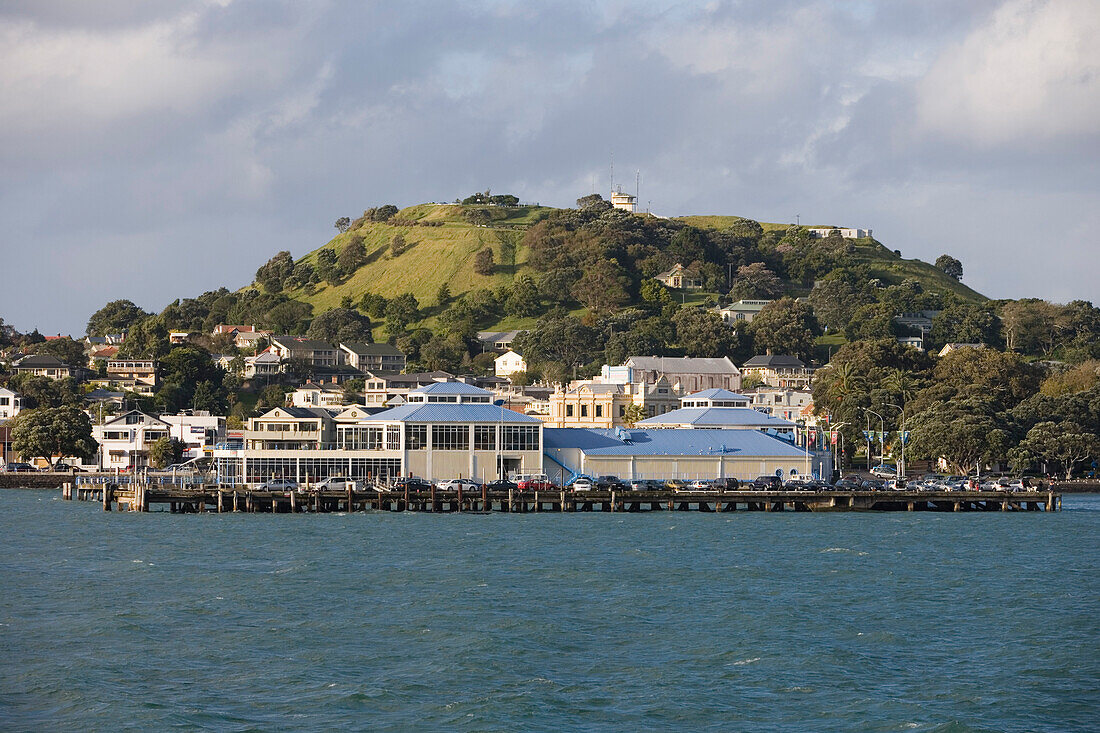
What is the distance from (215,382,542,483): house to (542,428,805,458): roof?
331 centimetres

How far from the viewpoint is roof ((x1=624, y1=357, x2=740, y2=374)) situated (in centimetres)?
18250

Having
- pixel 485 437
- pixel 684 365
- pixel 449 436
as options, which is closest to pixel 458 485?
pixel 449 436

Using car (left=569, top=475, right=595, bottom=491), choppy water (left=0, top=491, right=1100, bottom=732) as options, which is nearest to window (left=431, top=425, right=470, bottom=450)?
car (left=569, top=475, right=595, bottom=491)

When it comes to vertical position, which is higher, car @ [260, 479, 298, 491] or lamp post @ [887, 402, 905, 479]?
lamp post @ [887, 402, 905, 479]

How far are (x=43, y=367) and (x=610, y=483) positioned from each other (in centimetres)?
10522

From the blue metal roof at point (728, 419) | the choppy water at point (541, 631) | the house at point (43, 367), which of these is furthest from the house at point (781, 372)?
the choppy water at point (541, 631)

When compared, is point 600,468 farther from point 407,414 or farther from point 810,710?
point 810,710

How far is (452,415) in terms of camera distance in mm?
105750

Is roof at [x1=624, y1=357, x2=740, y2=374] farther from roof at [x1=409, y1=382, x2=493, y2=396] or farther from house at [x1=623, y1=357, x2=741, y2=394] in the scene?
roof at [x1=409, y1=382, x2=493, y2=396]

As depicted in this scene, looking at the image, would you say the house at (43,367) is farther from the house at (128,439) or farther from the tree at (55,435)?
the tree at (55,435)

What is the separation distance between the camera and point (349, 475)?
10456 centimetres

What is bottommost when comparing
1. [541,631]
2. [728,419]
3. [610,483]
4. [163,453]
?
[541,631]

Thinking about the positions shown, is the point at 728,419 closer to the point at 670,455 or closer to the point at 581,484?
the point at 670,455

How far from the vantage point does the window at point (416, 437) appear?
105 meters
